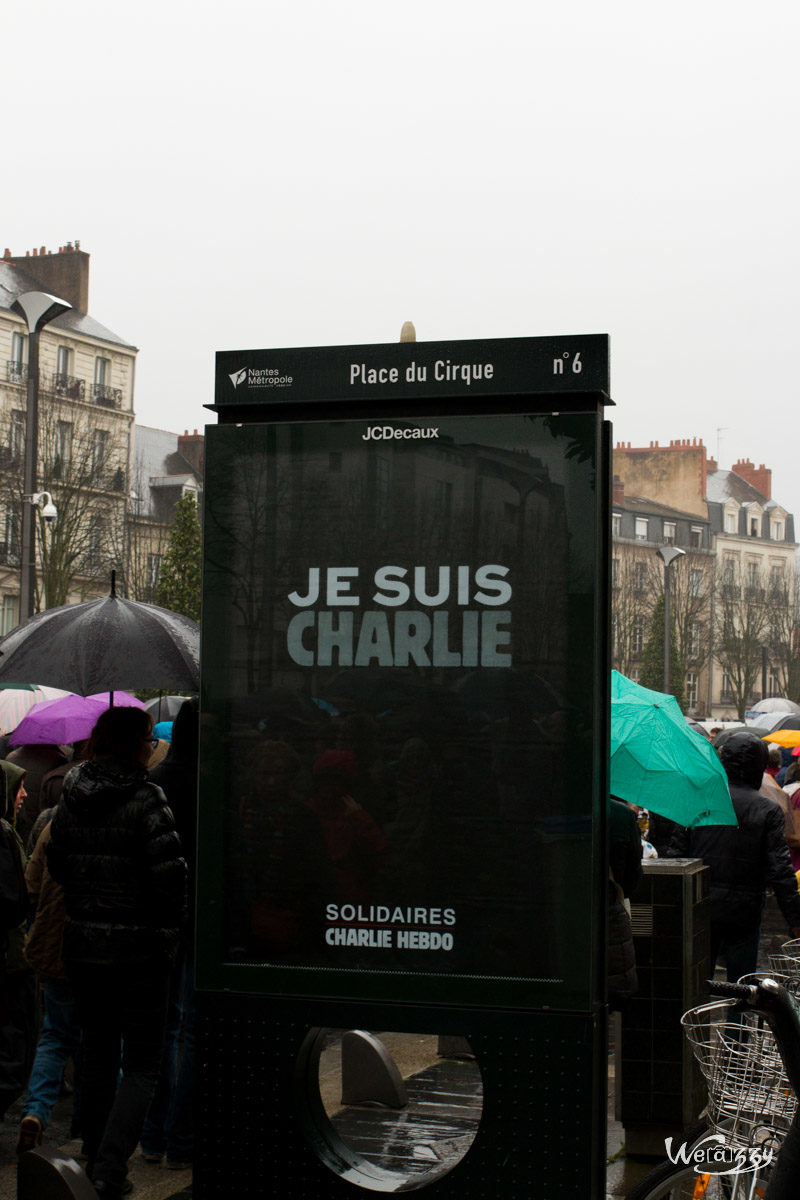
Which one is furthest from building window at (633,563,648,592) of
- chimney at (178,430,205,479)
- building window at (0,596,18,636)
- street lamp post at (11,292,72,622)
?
street lamp post at (11,292,72,622)

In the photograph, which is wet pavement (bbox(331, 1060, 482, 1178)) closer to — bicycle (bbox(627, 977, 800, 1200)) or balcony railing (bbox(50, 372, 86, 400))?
bicycle (bbox(627, 977, 800, 1200))

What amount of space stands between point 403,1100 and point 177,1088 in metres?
1.43

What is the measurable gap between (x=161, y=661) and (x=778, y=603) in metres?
72.1

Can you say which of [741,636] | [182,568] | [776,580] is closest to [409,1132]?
[182,568]

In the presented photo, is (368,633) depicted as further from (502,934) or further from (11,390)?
(11,390)

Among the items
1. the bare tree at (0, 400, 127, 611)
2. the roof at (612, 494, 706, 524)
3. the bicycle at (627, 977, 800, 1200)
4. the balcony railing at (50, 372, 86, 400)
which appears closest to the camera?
the bicycle at (627, 977, 800, 1200)

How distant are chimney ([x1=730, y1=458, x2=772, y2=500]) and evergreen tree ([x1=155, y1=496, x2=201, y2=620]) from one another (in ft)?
193

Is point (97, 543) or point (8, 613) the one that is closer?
point (97, 543)

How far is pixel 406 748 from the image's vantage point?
4129mm

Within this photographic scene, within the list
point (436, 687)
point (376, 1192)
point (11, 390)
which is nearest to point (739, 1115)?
point (376, 1192)

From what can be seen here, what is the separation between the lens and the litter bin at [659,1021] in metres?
6.39

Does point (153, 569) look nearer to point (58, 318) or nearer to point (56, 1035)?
point (58, 318)

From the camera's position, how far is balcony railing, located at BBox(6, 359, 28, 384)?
2227 inches

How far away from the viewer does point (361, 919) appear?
4141 mm
